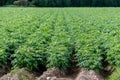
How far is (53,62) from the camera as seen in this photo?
29.8 ft

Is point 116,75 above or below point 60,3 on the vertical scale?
above

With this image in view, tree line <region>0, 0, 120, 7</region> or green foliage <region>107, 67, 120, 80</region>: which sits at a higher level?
green foliage <region>107, 67, 120, 80</region>

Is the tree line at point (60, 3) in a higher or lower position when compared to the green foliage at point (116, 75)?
lower

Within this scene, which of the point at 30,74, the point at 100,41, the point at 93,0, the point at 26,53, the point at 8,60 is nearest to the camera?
the point at 30,74

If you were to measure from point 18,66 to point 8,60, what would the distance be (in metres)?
1.24

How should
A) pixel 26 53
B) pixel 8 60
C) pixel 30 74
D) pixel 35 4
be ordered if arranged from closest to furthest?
pixel 30 74 < pixel 26 53 < pixel 8 60 < pixel 35 4

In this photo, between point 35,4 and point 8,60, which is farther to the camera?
point 35,4

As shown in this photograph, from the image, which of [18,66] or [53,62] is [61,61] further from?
[18,66]

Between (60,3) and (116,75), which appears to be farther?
(60,3)

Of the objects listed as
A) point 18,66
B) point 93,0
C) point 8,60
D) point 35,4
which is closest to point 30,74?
point 18,66

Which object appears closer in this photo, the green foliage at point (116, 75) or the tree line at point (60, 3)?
the green foliage at point (116, 75)

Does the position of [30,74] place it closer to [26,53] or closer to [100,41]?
[26,53]

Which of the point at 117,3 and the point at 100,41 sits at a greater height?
the point at 100,41

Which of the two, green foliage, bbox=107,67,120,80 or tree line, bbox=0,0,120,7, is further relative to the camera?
tree line, bbox=0,0,120,7
